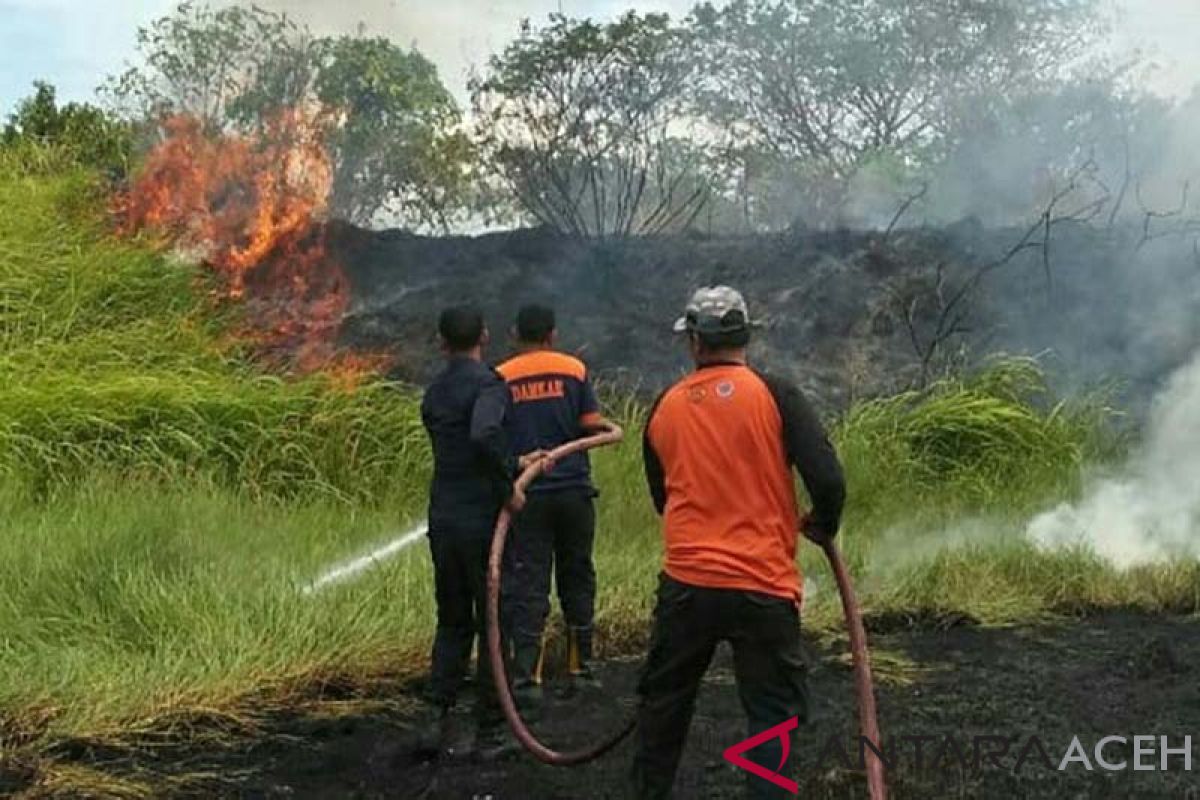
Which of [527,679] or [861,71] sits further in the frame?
[861,71]

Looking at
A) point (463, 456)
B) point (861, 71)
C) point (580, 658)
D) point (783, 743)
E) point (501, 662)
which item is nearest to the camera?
point (783, 743)

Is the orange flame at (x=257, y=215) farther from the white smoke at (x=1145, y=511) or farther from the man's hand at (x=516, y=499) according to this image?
the man's hand at (x=516, y=499)

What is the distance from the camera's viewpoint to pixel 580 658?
6375 mm

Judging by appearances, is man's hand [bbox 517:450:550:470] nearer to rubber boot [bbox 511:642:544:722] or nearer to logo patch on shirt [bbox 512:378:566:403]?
logo patch on shirt [bbox 512:378:566:403]

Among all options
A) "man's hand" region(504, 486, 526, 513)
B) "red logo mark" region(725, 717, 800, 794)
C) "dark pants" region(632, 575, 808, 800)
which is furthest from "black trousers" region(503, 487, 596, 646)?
"red logo mark" region(725, 717, 800, 794)

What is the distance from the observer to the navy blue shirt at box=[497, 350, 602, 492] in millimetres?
6039

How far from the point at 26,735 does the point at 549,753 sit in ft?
6.35

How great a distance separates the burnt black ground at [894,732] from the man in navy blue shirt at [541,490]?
1.29 ft

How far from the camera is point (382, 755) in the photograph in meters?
5.29

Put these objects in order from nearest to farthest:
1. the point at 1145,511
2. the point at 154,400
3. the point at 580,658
A: the point at 580,658, the point at 1145,511, the point at 154,400

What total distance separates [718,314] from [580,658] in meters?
2.74

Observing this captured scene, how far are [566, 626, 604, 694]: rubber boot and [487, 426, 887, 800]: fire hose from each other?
0.84m

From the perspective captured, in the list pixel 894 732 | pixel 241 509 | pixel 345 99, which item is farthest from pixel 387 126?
pixel 894 732

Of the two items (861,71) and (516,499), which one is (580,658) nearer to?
(516,499)
